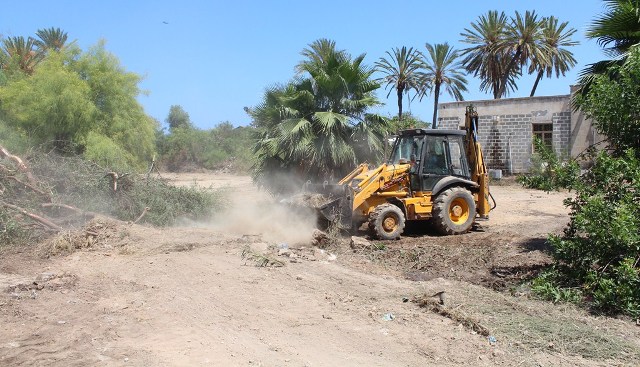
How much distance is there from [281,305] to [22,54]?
25521mm

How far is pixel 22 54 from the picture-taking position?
90.5 ft

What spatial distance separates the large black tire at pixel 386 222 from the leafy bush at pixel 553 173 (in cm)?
296

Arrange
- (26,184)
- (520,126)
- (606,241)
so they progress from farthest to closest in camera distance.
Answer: (520,126)
(26,184)
(606,241)

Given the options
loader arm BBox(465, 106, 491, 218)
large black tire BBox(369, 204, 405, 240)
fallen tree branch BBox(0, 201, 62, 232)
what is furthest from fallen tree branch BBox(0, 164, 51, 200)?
loader arm BBox(465, 106, 491, 218)

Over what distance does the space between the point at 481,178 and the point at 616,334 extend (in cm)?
728

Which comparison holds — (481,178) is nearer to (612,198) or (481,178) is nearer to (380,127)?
(380,127)

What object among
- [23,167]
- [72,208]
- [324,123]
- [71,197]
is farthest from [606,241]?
[23,167]

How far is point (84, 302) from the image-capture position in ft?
23.5

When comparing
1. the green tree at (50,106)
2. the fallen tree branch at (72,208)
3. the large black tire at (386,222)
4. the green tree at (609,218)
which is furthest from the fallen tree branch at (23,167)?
the green tree at (609,218)

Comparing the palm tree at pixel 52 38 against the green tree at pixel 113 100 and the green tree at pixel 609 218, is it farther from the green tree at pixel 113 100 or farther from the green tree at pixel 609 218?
the green tree at pixel 609 218

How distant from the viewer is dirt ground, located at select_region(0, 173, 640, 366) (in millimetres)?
5555

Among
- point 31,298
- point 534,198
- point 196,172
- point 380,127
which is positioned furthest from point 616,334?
point 196,172

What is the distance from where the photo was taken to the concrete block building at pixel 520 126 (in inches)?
1003

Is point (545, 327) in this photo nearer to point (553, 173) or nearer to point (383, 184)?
point (553, 173)
